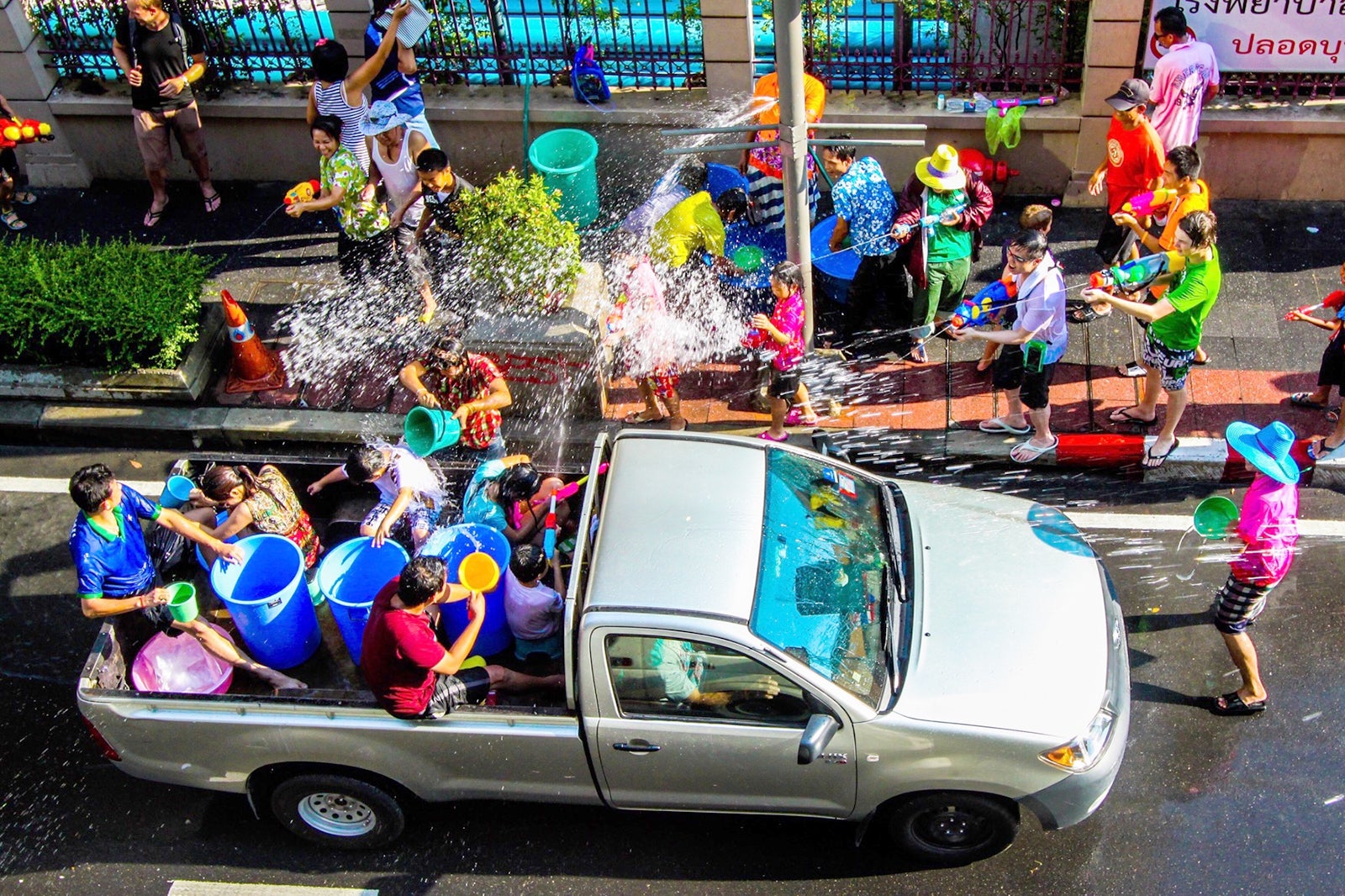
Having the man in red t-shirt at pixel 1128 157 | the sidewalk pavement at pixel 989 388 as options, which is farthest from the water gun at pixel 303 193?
the man in red t-shirt at pixel 1128 157

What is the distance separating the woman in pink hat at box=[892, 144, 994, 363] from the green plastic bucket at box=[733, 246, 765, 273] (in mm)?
1087

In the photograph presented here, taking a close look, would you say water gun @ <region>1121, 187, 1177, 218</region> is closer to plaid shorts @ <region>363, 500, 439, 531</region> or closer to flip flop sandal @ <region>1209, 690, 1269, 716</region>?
flip flop sandal @ <region>1209, 690, 1269, 716</region>

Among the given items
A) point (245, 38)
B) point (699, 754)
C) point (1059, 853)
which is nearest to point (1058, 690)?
point (1059, 853)

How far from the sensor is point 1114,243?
937cm

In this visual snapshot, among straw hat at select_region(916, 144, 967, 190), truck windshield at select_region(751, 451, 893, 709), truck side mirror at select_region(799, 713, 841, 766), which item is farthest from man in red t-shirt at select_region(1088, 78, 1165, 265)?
truck side mirror at select_region(799, 713, 841, 766)

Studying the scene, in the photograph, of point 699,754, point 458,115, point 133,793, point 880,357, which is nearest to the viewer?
point 699,754

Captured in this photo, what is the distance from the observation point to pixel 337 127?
9.43 m

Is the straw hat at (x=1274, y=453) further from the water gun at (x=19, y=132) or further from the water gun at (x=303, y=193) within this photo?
the water gun at (x=19, y=132)

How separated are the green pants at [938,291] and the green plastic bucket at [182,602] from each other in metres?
5.21

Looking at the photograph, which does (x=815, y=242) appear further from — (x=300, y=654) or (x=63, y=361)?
(x=63, y=361)

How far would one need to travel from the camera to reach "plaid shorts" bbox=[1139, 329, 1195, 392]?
770 cm

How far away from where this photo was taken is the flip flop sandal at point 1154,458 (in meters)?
8.05

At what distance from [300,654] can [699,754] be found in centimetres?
226

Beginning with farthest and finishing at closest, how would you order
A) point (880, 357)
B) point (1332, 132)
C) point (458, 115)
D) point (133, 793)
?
point (458, 115), point (1332, 132), point (880, 357), point (133, 793)
